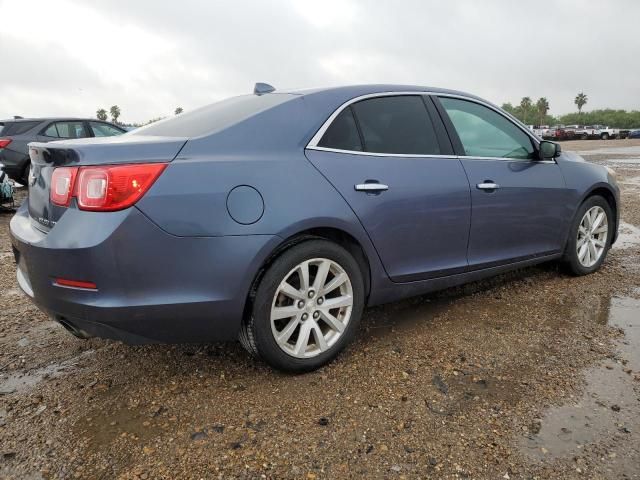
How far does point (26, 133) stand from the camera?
Answer: 1007 centimetres

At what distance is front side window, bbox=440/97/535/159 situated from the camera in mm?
3525

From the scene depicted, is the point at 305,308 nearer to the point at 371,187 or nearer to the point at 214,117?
the point at 371,187

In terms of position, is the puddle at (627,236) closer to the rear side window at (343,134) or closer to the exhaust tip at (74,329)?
the rear side window at (343,134)

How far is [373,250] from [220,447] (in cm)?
130

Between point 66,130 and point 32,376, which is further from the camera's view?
point 66,130

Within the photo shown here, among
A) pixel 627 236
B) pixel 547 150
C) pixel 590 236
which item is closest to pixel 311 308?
pixel 547 150

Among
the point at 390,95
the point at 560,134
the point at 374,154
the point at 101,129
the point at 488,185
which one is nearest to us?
the point at 374,154

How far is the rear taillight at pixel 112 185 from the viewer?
2217 mm

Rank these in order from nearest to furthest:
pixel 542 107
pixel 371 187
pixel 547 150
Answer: pixel 371 187 → pixel 547 150 → pixel 542 107

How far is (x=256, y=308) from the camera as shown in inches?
99.0

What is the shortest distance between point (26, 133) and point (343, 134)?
30.6 feet

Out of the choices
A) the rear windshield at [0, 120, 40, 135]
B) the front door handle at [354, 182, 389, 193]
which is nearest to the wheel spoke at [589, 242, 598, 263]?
the front door handle at [354, 182, 389, 193]

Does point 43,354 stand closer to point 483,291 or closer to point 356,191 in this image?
point 356,191

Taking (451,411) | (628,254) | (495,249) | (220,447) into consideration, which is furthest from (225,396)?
(628,254)
